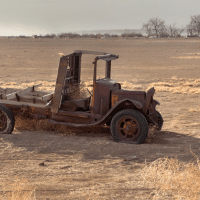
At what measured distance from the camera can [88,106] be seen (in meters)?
7.92

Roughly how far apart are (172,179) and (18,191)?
2.32 m

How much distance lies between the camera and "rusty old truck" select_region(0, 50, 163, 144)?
23.6 ft

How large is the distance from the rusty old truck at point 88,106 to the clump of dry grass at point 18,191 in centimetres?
274

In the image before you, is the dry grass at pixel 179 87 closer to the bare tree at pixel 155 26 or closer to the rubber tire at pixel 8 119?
the rubber tire at pixel 8 119

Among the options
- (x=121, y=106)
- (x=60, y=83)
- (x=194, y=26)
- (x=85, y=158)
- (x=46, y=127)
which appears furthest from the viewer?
(x=194, y=26)

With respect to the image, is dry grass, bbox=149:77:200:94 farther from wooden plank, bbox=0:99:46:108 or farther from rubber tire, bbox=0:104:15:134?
rubber tire, bbox=0:104:15:134

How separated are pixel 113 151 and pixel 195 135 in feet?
8.63

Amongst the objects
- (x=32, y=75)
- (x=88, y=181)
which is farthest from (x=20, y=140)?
(x=32, y=75)

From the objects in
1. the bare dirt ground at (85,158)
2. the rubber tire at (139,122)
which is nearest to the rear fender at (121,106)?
the rubber tire at (139,122)

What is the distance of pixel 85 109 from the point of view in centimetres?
789

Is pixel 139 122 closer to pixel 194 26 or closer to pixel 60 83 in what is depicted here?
pixel 60 83

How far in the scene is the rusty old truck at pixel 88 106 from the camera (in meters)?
7.20

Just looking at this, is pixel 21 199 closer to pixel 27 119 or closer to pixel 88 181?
pixel 88 181

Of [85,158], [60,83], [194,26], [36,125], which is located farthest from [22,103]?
[194,26]
